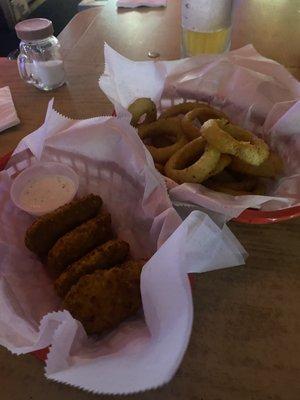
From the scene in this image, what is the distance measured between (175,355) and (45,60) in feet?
3.21

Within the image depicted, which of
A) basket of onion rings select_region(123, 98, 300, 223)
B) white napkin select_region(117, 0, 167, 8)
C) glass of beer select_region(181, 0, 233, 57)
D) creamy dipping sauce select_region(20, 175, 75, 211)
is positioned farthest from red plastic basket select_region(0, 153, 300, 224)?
white napkin select_region(117, 0, 167, 8)

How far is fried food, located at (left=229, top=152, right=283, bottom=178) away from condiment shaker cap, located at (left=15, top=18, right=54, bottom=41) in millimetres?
653

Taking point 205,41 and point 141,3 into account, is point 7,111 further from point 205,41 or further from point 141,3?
point 141,3

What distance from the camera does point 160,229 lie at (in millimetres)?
594

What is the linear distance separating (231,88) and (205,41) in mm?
267

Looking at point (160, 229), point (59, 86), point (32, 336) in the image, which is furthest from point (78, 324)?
point (59, 86)

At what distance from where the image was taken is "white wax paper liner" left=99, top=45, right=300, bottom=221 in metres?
0.78

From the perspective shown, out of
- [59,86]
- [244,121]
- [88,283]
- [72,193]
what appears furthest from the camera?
[59,86]

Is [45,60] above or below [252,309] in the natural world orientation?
above

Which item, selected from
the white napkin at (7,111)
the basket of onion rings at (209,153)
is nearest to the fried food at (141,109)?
the basket of onion rings at (209,153)

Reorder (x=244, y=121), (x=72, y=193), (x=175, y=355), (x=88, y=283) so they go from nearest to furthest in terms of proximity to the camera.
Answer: (x=175, y=355) → (x=88, y=283) → (x=72, y=193) → (x=244, y=121)

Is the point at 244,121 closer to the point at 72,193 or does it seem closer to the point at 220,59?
the point at 220,59

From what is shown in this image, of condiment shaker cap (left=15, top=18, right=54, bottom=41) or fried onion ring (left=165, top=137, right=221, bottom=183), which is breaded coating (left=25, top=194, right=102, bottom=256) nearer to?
fried onion ring (left=165, top=137, right=221, bottom=183)

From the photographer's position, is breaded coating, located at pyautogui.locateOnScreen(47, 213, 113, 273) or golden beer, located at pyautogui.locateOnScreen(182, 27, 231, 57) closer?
breaded coating, located at pyautogui.locateOnScreen(47, 213, 113, 273)
